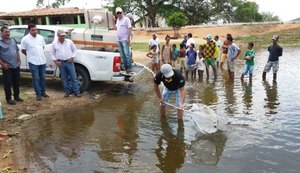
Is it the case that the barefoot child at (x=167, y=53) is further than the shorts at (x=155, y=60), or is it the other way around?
the shorts at (x=155, y=60)

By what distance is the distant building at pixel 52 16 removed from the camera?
38.1m

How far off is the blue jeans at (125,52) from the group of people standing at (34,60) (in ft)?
5.81

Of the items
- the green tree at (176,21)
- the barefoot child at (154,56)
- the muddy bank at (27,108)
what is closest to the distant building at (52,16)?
the green tree at (176,21)

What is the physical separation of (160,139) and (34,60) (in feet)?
13.5

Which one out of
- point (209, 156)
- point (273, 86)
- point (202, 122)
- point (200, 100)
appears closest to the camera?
point (209, 156)

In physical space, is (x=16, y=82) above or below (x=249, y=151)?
above

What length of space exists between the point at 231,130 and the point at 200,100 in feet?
9.37

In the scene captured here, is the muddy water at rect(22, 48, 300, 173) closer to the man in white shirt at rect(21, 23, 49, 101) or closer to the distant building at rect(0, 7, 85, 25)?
the man in white shirt at rect(21, 23, 49, 101)

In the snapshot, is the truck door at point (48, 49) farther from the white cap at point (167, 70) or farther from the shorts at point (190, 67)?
the shorts at point (190, 67)

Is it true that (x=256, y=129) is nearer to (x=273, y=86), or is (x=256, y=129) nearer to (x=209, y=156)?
(x=209, y=156)

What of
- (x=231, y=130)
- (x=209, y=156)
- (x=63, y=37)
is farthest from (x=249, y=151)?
(x=63, y=37)

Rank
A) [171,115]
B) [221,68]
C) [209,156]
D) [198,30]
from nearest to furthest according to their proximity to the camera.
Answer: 1. [209,156]
2. [171,115]
3. [221,68]
4. [198,30]

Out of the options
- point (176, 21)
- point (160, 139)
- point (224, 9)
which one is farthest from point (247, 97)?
point (224, 9)

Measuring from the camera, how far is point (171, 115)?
8086 millimetres
